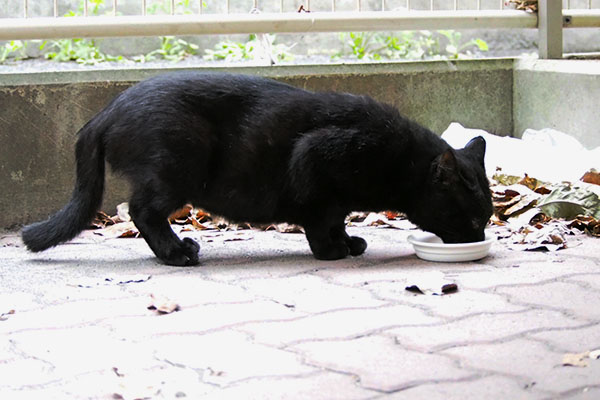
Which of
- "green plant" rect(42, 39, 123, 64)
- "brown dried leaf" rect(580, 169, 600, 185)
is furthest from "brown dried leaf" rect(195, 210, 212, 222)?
"green plant" rect(42, 39, 123, 64)

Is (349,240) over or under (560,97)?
under

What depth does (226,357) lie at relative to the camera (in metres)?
2.59

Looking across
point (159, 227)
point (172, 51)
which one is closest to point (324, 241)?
point (159, 227)

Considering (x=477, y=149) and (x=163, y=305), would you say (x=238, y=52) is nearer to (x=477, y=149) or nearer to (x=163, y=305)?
(x=477, y=149)

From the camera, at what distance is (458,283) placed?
3.43 meters

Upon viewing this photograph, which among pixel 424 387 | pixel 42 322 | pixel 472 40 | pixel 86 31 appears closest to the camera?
pixel 424 387

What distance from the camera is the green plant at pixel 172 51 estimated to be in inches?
284

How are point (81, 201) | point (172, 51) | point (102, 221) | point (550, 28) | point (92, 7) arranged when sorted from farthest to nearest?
point (172, 51)
point (92, 7)
point (550, 28)
point (102, 221)
point (81, 201)

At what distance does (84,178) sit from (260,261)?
0.86m

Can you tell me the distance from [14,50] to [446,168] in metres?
4.31

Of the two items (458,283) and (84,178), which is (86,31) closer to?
(84,178)

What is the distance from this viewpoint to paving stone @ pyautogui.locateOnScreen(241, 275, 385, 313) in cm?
316

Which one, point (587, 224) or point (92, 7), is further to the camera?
point (92, 7)

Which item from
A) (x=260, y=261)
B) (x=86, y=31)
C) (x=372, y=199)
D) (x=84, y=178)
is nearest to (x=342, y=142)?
(x=372, y=199)
